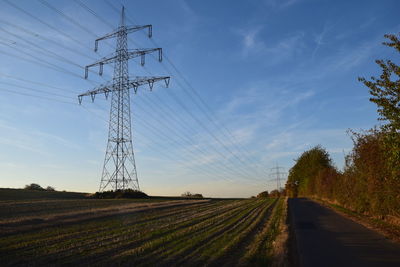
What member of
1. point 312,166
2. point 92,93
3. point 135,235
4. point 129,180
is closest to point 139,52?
point 92,93

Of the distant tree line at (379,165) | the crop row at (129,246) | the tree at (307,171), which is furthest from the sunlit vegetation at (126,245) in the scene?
the tree at (307,171)

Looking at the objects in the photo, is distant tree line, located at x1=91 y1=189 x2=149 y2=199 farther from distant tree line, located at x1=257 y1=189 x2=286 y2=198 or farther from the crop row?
distant tree line, located at x1=257 y1=189 x2=286 y2=198

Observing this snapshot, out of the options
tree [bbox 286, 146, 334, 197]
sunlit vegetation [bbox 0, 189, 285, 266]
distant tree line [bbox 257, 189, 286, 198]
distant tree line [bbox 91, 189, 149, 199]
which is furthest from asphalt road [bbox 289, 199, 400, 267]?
distant tree line [bbox 257, 189, 286, 198]

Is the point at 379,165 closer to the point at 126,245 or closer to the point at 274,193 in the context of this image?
the point at 126,245

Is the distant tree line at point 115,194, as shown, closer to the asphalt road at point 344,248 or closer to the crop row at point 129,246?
the crop row at point 129,246

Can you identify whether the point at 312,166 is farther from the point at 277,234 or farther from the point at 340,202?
the point at 277,234

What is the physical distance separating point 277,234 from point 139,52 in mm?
28424

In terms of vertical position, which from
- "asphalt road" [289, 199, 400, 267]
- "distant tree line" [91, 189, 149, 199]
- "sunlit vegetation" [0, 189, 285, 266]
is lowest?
"asphalt road" [289, 199, 400, 267]

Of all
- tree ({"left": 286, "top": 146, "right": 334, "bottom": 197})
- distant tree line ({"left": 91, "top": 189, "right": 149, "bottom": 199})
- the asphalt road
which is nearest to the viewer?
the asphalt road

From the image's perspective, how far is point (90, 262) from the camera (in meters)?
8.82

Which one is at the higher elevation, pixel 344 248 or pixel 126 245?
pixel 126 245

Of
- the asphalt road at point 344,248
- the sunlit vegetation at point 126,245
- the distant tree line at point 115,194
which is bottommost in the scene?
the asphalt road at point 344,248

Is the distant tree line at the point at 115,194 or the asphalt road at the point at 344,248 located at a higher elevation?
the distant tree line at the point at 115,194

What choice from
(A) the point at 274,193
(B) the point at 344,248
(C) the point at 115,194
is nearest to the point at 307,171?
(A) the point at 274,193
